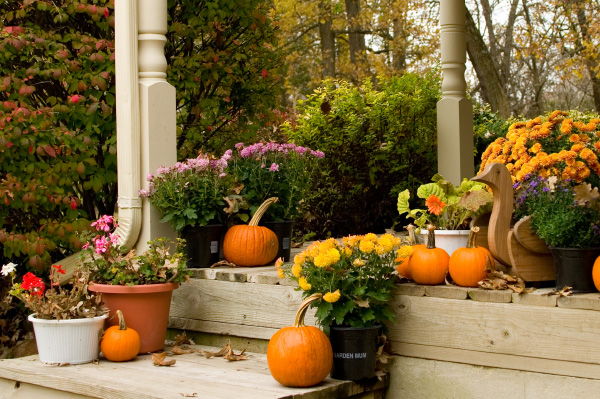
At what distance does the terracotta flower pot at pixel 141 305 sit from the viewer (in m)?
A: 3.76

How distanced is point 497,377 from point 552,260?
552mm

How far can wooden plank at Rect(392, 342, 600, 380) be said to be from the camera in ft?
9.69

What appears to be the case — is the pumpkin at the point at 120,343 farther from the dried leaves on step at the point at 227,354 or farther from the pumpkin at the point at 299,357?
the pumpkin at the point at 299,357

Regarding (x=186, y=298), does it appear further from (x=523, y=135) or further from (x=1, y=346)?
(x=523, y=135)

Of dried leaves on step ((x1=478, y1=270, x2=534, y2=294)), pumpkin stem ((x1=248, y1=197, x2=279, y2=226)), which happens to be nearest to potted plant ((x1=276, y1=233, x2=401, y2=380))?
dried leaves on step ((x1=478, y1=270, x2=534, y2=294))

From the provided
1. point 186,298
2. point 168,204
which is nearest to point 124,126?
point 168,204

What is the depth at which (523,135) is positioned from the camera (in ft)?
12.7

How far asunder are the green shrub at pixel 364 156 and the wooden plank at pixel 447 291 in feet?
10.1

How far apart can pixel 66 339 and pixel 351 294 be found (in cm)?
134

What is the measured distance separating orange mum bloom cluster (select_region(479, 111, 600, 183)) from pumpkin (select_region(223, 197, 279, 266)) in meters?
1.27

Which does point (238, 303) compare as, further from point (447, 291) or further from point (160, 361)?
point (447, 291)

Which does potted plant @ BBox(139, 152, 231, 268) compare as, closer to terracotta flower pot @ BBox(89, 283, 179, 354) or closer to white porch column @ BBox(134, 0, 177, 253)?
white porch column @ BBox(134, 0, 177, 253)

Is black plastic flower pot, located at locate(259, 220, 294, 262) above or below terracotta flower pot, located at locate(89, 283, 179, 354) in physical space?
above

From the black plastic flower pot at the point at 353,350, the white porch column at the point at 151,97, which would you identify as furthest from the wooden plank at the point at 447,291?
the white porch column at the point at 151,97
